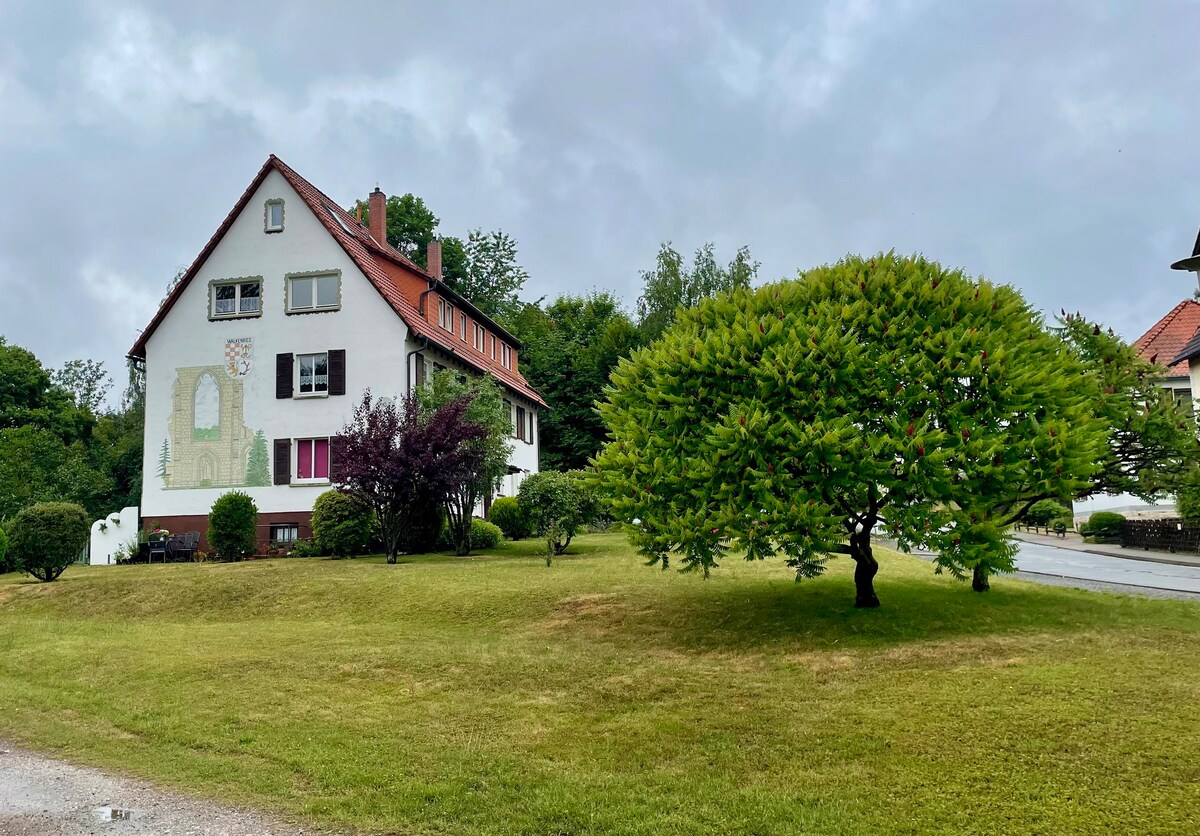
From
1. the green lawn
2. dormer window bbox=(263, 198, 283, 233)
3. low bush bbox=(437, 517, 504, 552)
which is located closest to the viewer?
the green lawn

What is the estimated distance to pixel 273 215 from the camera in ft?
96.8

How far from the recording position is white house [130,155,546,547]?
28.2 m

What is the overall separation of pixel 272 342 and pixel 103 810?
24394 millimetres

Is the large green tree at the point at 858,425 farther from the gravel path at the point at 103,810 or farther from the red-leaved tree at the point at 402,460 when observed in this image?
the red-leaved tree at the point at 402,460

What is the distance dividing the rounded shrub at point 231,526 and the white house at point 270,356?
2.70 m

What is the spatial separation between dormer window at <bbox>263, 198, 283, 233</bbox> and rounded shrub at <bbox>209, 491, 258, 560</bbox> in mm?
9252

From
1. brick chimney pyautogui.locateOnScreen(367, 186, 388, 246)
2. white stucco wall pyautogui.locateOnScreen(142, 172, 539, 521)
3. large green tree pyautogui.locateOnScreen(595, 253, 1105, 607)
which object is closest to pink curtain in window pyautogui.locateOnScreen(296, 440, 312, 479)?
white stucco wall pyautogui.locateOnScreen(142, 172, 539, 521)

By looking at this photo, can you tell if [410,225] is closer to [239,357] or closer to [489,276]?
[489,276]

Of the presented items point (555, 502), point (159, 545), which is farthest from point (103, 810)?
point (159, 545)

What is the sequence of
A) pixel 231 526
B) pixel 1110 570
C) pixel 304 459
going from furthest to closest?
pixel 304 459 → pixel 231 526 → pixel 1110 570

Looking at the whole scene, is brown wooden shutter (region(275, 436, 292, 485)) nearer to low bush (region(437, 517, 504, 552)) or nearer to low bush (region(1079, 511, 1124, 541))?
low bush (region(437, 517, 504, 552))

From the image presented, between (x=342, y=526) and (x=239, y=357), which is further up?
(x=239, y=357)

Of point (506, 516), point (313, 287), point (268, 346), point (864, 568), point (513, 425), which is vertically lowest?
point (864, 568)

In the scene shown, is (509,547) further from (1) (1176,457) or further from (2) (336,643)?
(1) (1176,457)
